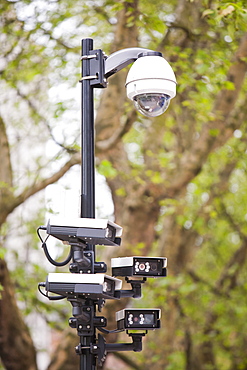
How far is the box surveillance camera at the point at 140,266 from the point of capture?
3.48 m

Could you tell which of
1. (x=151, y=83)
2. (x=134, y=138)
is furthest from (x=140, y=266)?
(x=134, y=138)

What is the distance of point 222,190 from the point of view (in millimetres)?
10641

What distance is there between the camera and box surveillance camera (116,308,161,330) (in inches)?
138

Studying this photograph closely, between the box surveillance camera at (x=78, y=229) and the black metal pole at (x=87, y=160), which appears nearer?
the box surveillance camera at (x=78, y=229)

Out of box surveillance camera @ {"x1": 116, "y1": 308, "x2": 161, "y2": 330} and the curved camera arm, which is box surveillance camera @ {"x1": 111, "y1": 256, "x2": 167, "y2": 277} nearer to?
box surveillance camera @ {"x1": 116, "y1": 308, "x2": 161, "y2": 330}

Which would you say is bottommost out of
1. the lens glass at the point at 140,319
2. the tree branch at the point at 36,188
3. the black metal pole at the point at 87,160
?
the lens glass at the point at 140,319

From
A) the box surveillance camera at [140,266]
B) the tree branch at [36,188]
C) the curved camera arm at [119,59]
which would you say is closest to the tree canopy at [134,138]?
the tree branch at [36,188]

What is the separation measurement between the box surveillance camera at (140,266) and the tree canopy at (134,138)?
2.09 m

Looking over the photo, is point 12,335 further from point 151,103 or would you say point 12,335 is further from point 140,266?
point 151,103

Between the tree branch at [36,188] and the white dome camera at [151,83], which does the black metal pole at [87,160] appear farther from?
the tree branch at [36,188]

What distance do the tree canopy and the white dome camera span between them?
1.65 m

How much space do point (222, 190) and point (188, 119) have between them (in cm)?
216

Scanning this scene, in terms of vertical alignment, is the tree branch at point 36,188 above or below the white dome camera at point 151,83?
above

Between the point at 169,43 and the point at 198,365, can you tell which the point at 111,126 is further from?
the point at 198,365
